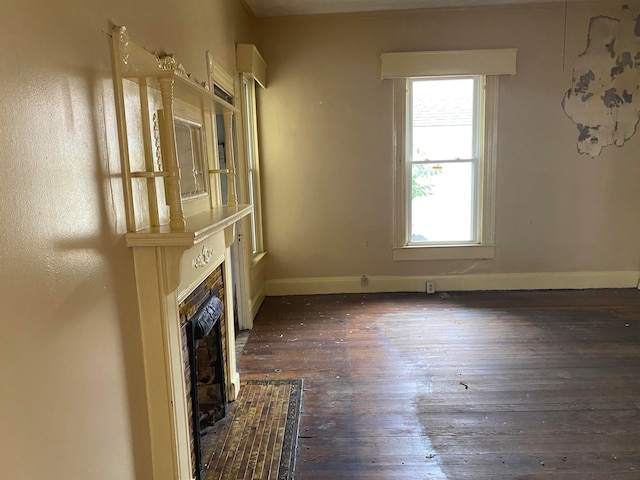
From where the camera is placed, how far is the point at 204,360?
2.45 meters

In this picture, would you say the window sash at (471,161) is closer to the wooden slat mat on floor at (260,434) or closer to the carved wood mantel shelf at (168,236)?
the wooden slat mat on floor at (260,434)

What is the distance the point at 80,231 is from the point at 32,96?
0.35 m

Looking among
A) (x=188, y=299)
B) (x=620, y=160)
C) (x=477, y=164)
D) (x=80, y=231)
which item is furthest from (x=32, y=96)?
(x=620, y=160)

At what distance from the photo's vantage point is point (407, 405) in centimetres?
260

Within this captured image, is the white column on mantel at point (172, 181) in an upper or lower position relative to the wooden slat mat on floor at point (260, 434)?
upper

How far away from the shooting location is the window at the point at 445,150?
4.38 meters

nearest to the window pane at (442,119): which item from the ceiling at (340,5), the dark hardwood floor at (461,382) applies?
the ceiling at (340,5)

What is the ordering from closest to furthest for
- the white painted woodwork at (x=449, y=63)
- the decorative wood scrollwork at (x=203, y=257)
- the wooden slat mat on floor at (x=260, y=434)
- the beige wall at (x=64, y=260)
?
the beige wall at (x=64, y=260)
the decorative wood scrollwork at (x=203, y=257)
the wooden slat mat on floor at (x=260, y=434)
the white painted woodwork at (x=449, y=63)

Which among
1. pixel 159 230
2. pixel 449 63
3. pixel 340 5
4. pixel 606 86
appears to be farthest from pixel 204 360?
pixel 606 86

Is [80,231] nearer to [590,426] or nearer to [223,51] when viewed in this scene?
[223,51]

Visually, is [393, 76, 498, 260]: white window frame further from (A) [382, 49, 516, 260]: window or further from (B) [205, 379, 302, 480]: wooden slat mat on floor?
(B) [205, 379, 302, 480]: wooden slat mat on floor

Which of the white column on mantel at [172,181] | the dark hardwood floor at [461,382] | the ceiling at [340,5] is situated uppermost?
the ceiling at [340,5]

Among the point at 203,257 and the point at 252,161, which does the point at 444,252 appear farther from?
the point at 203,257

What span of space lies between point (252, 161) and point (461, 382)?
2.72m
